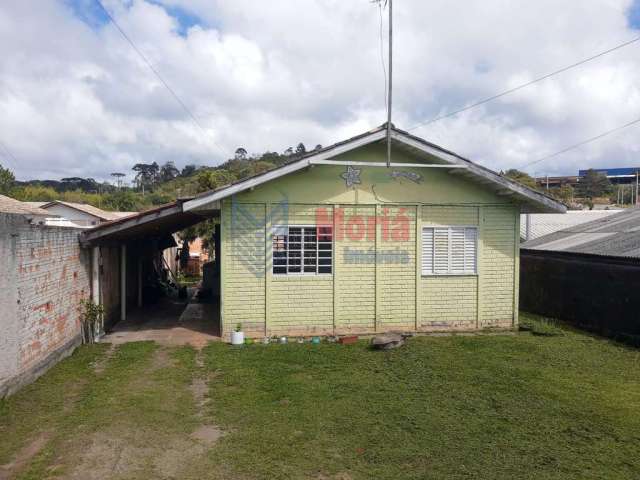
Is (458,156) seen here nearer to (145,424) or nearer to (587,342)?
(587,342)

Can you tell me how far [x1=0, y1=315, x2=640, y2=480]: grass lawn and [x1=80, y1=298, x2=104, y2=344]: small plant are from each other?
2.35 feet

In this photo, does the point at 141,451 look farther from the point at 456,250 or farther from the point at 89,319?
the point at 456,250

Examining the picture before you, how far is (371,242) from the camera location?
37.3 ft

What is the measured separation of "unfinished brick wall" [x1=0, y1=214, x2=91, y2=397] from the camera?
6809 millimetres

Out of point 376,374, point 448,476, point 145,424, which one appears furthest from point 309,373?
point 448,476

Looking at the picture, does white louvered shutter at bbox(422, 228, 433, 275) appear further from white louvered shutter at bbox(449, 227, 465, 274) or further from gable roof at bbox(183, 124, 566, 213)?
gable roof at bbox(183, 124, 566, 213)

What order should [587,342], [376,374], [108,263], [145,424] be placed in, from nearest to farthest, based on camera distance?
1. [145,424]
2. [376,374]
3. [587,342]
4. [108,263]

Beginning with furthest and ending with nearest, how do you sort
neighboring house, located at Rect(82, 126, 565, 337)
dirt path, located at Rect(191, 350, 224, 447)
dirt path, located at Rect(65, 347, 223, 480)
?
neighboring house, located at Rect(82, 126, 565, 337) < dirt path, located at Rect(191, 350, 224, 447) < dirt path, located at Rect(65, 347, 223, 480)

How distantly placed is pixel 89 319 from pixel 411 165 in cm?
757

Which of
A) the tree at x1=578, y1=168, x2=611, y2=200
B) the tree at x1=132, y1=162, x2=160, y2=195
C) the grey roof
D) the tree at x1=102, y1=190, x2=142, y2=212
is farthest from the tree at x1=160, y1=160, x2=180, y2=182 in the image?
the grey roof

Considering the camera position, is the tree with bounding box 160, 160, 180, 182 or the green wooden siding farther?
the tree with bounding box 160, 160, 180, 182

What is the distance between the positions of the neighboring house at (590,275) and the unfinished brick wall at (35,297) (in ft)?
37.7

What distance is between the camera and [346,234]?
11273mm

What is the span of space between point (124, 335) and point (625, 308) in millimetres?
11240
